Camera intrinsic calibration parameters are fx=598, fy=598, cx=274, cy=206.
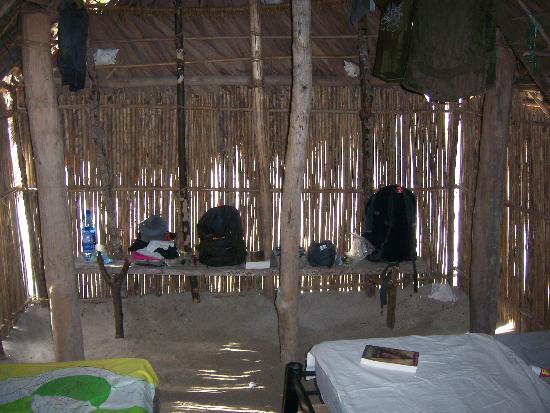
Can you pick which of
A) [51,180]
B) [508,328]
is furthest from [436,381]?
[51,180]

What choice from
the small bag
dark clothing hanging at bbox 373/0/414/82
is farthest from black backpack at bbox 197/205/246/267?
dark clothing hanging at bbox 373/0/414/82

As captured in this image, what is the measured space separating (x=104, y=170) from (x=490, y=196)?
3905 mm

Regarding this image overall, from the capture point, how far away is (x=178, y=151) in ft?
21.2

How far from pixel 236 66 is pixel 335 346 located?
3738 mm

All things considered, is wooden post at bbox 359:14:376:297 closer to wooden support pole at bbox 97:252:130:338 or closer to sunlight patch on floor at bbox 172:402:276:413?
sunlight patch on floor at bbox 172:402:276:413

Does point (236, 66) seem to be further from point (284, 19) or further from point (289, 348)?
point (289, 348)

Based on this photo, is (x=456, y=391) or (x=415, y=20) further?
(x=415, y=20)

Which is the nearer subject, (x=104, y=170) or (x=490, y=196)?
(x=490, y=196)

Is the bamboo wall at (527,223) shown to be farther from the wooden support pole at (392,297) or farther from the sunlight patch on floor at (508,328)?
the wooden support pole at (392,297)

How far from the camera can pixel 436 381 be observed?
10.4ft

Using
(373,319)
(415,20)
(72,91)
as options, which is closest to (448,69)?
(415,20)

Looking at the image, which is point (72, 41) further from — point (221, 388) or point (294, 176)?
point (221, 388)

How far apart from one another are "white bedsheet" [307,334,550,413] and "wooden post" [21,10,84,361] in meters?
2.16

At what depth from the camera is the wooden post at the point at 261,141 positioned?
19.7 ft
